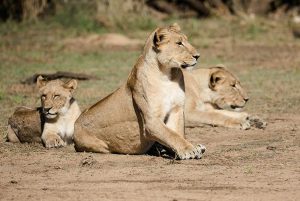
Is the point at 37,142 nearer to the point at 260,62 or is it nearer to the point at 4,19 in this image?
the point at 260,62

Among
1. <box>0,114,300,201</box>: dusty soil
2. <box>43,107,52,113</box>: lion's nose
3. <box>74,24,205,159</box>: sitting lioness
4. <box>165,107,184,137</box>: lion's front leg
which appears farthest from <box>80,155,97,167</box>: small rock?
<box>43,107,52,113</box>: lion's nose

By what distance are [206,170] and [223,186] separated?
56 cm

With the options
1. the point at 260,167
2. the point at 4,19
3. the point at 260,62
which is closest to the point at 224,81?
the point at 260,167

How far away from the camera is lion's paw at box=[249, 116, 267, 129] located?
840 cm

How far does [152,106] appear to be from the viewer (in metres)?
6.55

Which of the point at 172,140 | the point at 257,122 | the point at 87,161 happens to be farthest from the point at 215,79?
the point at 87,161

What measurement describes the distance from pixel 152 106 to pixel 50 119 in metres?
Answer: 1.53

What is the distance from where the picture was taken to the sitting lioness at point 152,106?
6504 mm

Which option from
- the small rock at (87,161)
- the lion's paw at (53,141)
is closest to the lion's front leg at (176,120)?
the small rock at (87,161)

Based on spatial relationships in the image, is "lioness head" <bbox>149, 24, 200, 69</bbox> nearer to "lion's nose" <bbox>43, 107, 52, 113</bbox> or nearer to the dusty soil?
the dusty soil

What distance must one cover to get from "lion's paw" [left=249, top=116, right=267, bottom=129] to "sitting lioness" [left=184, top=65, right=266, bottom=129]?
0.35 metres

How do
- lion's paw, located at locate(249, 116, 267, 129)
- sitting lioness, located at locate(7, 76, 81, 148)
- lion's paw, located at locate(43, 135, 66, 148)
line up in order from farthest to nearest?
1. lion's paw, located at locate(249, 116, 267, 129)
2. sitting lioness, located at locate(7, 76, 81, 148)
3. lion's paw, located at locate(43, 135, 66, 148)

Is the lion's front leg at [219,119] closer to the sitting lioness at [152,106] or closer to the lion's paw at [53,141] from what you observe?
the lion's paw at [53,141]

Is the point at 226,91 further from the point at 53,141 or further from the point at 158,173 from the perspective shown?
the point at 158,173
